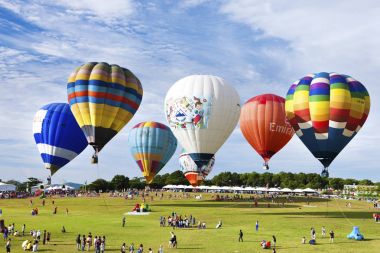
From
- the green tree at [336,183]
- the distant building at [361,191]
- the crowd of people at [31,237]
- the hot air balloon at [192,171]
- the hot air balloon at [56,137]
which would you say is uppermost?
the hot air balloon at [56,137]

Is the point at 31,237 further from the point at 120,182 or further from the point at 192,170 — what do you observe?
the point at 120,182

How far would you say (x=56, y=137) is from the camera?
62.4m

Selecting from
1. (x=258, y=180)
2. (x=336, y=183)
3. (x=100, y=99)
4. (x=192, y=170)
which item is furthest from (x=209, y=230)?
(x=336, y=183)

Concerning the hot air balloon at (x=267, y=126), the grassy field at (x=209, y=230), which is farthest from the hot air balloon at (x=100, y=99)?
the hot air balloon at (x=267, y=126)

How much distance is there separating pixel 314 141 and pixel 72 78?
30755 millimetres

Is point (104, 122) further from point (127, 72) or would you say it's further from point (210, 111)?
point (210, 111)

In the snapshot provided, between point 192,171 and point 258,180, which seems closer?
point 192,171

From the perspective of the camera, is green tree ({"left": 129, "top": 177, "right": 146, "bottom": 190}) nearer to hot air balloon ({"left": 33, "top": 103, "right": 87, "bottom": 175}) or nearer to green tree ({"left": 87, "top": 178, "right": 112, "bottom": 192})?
green tree ({"left": 87, "top": 178, "right": 112, "bottom": 192})

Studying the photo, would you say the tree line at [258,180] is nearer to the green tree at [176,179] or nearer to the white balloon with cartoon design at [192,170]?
the green tree at [176,179]

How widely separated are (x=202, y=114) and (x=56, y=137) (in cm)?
2322

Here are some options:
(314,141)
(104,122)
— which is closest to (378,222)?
(314,141)

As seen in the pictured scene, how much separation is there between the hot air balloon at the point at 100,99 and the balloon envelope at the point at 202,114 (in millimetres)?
6287

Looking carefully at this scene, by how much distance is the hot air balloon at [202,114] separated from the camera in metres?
52.4

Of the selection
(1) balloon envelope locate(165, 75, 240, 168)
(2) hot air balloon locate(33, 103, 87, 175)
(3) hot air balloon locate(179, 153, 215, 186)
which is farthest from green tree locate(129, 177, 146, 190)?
(1) balloon envelope locate(165, 75, 240, 168)
